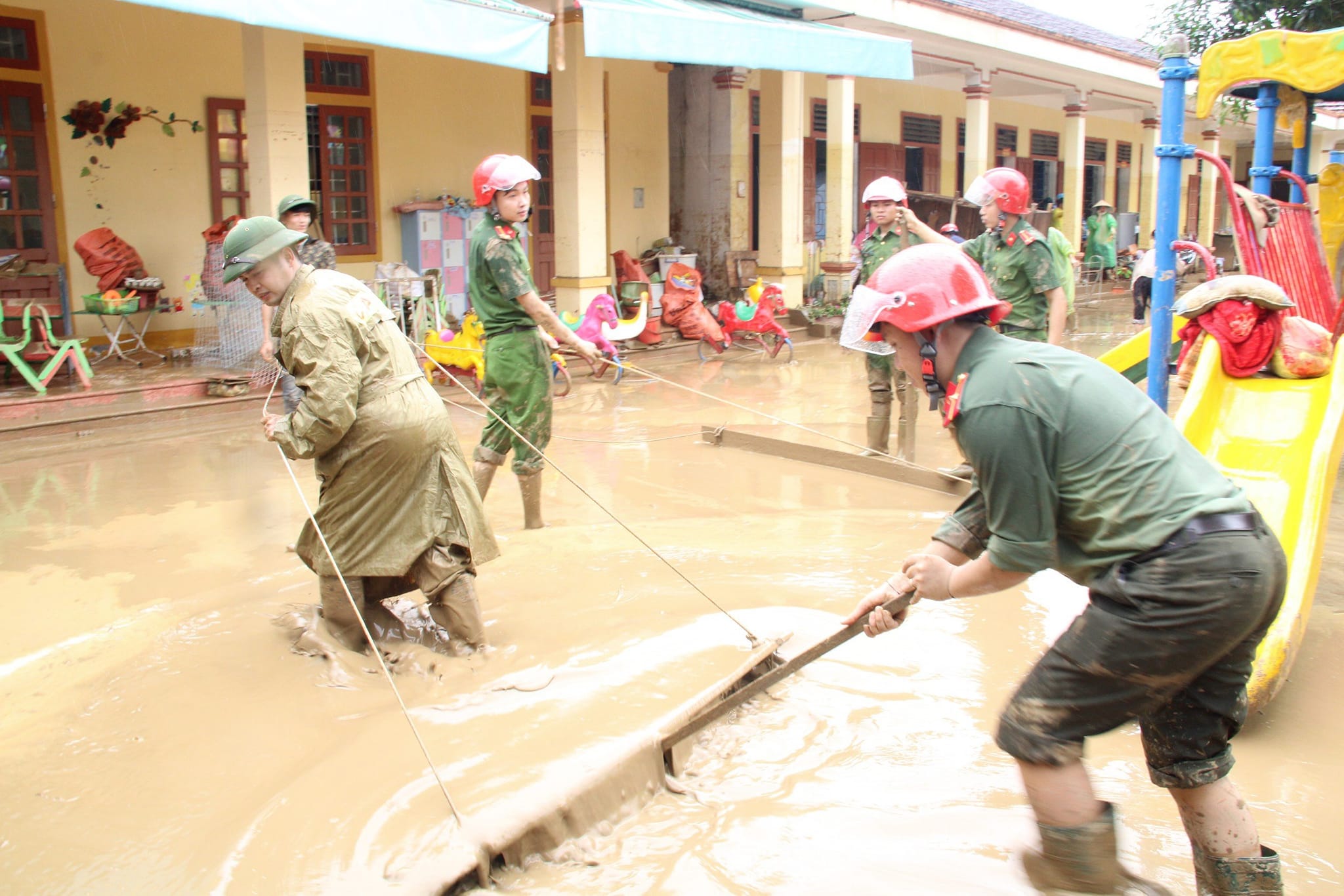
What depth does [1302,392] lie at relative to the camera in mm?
5090

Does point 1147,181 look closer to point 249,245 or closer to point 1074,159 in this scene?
point 1074,159

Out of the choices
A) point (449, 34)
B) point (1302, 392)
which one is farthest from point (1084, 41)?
point (1302, 392)

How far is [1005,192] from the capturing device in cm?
592

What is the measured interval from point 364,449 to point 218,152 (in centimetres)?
786

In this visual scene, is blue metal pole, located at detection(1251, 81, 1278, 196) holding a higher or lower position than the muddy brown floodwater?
higher

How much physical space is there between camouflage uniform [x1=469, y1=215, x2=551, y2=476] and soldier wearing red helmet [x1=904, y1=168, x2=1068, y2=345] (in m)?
2.19

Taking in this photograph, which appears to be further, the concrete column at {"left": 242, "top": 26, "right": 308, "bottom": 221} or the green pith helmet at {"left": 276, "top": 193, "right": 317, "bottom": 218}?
the concrete column at {"left": 242, "top": 26, "right": 308, "bottom": 221}

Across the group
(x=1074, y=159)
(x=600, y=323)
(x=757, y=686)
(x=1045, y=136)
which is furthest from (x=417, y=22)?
(x=1045, y=136)

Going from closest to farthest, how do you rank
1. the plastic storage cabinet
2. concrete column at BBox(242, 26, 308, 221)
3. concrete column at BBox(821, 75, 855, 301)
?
concrete column at BBox(242, 26, 308, 221)
the plastic storage cabinet
concrete column at BBox(821, 75, 855, 301)

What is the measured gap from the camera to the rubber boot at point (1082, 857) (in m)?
2.33

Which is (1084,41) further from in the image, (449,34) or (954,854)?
(954,854)

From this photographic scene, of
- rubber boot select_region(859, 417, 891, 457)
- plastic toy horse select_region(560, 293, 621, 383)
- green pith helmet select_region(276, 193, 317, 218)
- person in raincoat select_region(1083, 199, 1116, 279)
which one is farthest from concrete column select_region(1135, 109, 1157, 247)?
green pith helmet select_region(276, 193, 317, 218)

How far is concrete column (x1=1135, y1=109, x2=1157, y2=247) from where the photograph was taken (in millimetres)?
22750

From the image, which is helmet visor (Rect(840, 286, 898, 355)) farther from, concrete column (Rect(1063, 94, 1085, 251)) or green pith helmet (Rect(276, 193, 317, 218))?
concrete column (Rect(1063, 94, 1085, 251))
